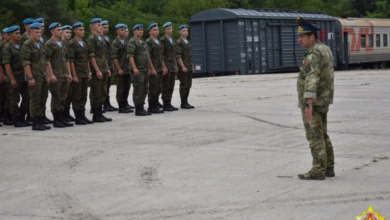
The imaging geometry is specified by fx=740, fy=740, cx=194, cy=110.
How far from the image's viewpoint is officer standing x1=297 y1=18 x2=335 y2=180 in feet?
25.7

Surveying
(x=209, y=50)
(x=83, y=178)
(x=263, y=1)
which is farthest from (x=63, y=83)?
(x=263, y=1)

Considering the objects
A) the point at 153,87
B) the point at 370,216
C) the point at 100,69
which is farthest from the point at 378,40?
the point at 370,216

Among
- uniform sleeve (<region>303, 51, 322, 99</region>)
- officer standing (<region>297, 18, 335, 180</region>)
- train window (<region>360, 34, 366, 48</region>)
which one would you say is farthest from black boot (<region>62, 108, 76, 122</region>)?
train window (<region>360, 34, 366, 48</region>)

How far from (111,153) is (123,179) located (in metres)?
A: 1.92

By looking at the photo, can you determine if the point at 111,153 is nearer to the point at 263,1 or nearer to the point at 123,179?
the point at 123,179

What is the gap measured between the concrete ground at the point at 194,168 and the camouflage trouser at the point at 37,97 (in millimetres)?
429

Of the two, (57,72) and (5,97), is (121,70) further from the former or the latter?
(57,72)

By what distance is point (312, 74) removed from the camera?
778 centimetres

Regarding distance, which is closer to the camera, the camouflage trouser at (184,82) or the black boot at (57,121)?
the black boot at (57,121)

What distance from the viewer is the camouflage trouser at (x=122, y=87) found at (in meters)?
16.0

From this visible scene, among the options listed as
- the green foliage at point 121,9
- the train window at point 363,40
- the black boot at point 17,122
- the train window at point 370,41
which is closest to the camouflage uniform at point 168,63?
the black boot at point 17,122

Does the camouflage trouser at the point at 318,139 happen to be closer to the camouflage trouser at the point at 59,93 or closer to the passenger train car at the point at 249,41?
the camouflage trouser at the point at 59,93

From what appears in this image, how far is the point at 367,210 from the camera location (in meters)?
6.51

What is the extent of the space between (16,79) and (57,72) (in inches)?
41.8
